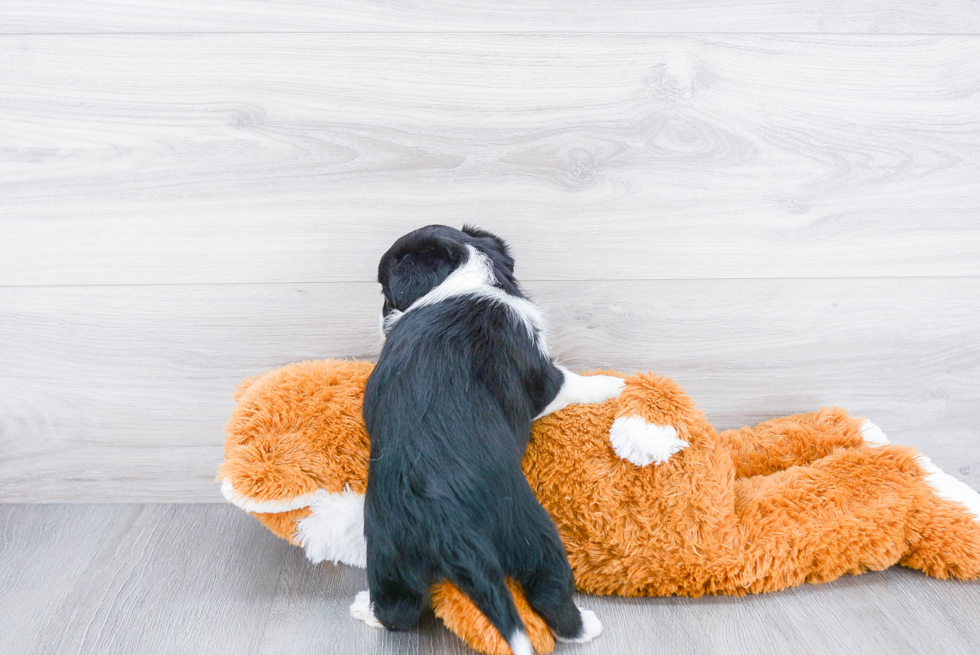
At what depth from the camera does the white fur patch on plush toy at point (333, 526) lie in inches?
36.3

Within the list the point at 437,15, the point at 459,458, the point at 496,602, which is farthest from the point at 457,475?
the point at 437,15

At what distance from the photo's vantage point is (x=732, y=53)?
1060 mm

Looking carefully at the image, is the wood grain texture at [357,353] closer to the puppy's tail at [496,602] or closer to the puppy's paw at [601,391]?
the puppy's paw at [601,391]

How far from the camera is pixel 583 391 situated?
945 mm

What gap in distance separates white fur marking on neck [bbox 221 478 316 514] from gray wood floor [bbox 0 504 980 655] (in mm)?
145

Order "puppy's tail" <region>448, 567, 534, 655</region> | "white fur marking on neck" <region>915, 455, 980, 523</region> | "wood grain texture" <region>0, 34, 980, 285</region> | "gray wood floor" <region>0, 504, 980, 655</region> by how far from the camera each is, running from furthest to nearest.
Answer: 1. "wood grain texture" <region>0, 34, 980, 285</region>
2. "white fur marking on neck" <region>915, 455, 980, 523</region>
3. "gray wood floor" <region>0, 504, 980, 655</region>
4. "puppy's tail" <region>448, 567, 534, 655</region>

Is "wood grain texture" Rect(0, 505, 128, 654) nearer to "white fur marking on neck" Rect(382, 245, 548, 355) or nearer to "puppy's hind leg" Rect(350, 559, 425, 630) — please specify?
"puppy's hind leg" Rect(350, 559, 425, 630)

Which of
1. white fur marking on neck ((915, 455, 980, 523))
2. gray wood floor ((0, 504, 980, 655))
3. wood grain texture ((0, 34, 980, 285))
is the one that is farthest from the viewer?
wood grain texture ((0, 34, 980, 285))

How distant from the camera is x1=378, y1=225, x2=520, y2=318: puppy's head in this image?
2.89ft

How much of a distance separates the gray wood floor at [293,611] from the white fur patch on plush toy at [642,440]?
20 centimetres

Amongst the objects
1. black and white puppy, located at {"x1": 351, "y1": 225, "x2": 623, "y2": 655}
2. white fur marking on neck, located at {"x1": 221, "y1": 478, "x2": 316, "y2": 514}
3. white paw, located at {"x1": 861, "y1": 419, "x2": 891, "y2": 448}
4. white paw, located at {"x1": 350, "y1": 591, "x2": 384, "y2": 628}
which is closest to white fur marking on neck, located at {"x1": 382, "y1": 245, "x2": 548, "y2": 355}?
black and white puppy, located at {"x1": 351, "y1": 225, "x2": 623, "y2": 655}

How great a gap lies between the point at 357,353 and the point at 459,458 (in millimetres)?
420

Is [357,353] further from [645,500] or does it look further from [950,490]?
[950,490]

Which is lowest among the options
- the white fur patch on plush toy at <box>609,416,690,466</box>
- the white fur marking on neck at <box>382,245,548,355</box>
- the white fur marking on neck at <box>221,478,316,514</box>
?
the white fur marking on neck at <box>221,478,316,514</box>
